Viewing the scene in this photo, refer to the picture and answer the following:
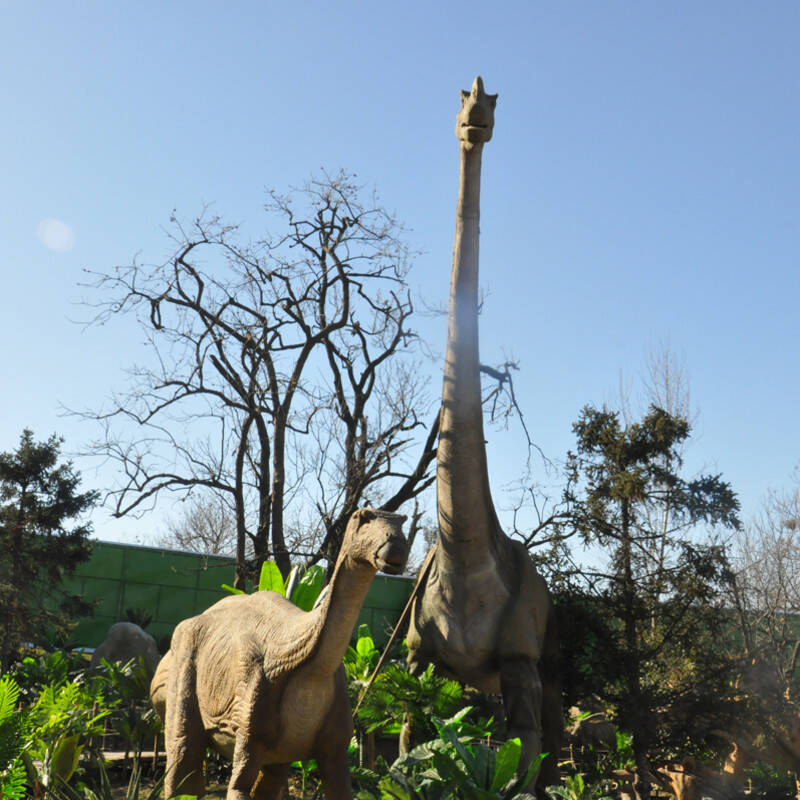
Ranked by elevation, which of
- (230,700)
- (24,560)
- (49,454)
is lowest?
(230,700)

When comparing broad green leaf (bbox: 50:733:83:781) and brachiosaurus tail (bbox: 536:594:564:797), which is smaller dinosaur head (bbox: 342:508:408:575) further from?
brachiosaurus tail (bbox: 536:594:564:797)

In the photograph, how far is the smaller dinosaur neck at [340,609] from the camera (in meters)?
3.53

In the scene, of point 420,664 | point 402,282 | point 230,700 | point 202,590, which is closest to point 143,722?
point 420,664

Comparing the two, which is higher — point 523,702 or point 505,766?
point 523,702

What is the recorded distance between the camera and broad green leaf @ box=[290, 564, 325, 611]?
7.33 m

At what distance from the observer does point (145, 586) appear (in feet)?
50.4

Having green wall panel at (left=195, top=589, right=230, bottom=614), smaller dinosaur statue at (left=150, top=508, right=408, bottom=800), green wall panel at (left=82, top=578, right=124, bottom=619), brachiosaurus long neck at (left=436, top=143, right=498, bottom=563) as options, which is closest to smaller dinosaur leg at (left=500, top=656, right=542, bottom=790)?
brachiosaurus long neck at (left=436, top=143, right=498, bottom=563)

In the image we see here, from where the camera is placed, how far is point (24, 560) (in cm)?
995

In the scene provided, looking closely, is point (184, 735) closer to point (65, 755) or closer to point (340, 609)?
point (65, 755)

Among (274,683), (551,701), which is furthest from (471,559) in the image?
(274,683)

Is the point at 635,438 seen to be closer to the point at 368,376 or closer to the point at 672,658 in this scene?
the point at 672,658

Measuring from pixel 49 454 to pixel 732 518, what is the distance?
23.3 ft

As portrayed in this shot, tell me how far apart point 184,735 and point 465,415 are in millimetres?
3069

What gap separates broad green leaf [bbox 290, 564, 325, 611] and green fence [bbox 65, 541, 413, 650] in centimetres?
754
